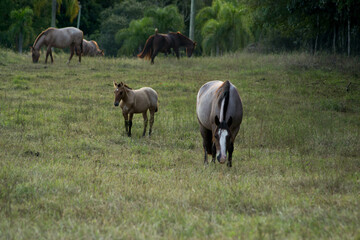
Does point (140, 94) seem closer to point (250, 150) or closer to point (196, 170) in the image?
point (250, 150)

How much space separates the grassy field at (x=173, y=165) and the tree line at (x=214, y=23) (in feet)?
15.6

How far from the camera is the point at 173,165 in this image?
8.19 meters

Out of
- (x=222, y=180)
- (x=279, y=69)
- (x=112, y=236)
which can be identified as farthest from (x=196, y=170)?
(x=279, y=69)

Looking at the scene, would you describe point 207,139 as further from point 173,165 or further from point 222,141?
point 222,141

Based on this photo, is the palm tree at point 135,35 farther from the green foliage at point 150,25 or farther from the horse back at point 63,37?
the horse back at point 63,37

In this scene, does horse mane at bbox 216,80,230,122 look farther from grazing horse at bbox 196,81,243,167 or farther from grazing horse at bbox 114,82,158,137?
grazing horse at bbox 114,82,158,137

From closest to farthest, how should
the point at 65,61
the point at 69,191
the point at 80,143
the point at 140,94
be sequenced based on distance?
the point at 69,191
the point at 80,143
the point at 140,94
the point at 65,61

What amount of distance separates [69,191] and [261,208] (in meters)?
2.27

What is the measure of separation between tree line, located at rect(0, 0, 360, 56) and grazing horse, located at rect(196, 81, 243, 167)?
1039cm

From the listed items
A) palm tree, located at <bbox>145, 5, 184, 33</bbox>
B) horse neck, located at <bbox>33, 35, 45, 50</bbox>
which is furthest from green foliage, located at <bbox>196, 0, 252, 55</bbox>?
horse neck, located at <bbox>33, 35, 45, 50</bbox>

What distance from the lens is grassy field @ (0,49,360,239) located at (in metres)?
4.57

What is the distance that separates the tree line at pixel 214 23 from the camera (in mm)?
22344

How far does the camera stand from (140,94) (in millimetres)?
11234

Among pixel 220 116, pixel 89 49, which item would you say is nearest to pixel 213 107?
pixel 220 116
